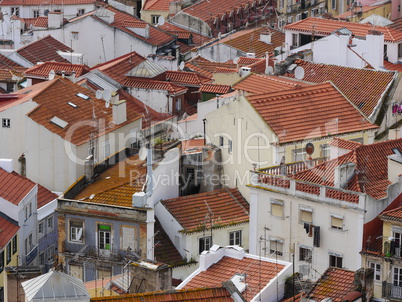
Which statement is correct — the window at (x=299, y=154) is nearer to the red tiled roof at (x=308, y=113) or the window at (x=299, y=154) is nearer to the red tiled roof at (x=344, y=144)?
the red tiled roof at (x=308, y=113)

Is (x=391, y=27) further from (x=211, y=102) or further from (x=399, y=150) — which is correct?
(x=399, y=150)

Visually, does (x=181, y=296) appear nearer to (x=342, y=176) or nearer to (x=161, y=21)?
(x=342, y=176)

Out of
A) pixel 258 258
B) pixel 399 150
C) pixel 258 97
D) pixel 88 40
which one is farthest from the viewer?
pixel 88 40

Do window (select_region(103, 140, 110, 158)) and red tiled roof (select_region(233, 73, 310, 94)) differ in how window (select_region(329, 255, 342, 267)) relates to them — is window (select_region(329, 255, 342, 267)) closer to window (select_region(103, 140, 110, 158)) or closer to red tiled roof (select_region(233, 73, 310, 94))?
red tiled roof (select_region(233, 73, 310, 94))

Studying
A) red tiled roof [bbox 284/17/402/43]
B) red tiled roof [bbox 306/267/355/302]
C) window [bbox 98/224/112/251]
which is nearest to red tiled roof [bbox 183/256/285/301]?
red tiled roof [bbox 306/267/355/302]

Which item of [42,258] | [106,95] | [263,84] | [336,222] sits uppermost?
[336,222]

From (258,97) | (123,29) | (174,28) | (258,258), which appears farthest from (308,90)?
(174,28)

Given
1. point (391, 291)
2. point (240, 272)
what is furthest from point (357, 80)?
point (240, 272)
